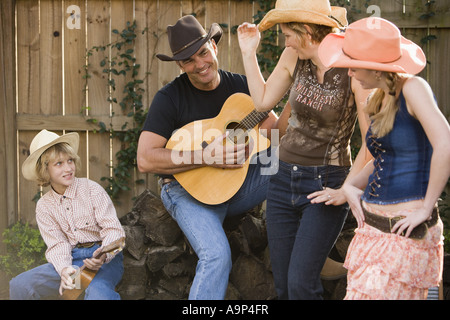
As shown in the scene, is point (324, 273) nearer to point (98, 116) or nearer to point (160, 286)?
point (160, 286)

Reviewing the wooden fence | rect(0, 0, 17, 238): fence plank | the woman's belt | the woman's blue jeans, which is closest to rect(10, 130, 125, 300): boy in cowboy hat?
the woman's blue jeans

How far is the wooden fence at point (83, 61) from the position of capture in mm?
4676

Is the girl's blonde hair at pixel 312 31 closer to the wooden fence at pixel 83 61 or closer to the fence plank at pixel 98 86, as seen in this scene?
the wooden fence at pixel 83 61

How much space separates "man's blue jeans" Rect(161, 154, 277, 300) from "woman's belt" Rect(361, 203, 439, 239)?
103cm

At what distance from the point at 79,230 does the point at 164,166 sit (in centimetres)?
62

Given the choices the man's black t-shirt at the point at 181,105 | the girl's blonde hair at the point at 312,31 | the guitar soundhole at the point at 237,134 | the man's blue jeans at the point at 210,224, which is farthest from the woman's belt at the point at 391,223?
the man's black t-shirt at the point at 181,105

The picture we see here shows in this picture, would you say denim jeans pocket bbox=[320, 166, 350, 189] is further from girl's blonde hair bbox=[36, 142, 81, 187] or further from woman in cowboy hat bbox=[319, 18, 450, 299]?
girl's blonde hair bbox=[36, 142, 81, 187]

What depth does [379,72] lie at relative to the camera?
6.96 ft

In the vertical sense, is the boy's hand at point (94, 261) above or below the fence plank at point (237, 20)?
below

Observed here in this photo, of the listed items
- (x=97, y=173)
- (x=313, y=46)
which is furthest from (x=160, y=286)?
(x=313, y=46)

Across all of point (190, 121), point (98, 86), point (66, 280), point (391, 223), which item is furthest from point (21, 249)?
point (391, 223)

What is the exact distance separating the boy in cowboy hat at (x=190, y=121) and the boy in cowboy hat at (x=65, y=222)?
38cm

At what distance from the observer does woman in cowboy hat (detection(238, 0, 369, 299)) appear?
8.36ft

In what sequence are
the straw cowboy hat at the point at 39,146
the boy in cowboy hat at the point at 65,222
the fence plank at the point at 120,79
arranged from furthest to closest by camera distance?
1. the fence plank at the point at 120,79
2. the straw cowboy hat at the point at 39,146
3. the boy in cowboy hat at the point at 65,222
